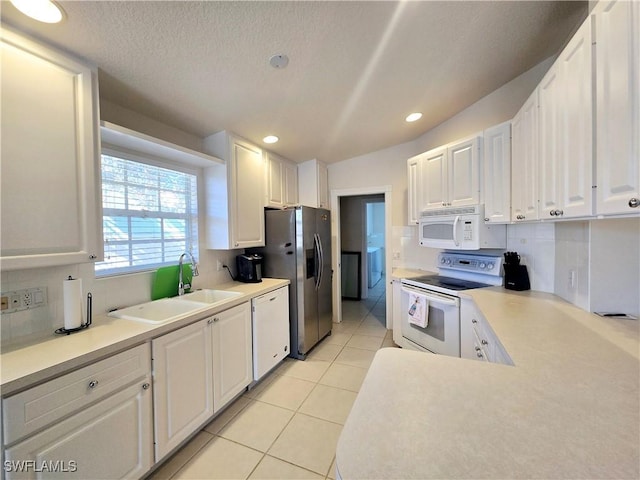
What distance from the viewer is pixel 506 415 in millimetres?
695

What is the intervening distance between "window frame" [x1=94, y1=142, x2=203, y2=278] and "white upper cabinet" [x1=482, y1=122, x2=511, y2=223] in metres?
2.68

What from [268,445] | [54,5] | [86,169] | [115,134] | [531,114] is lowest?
[268,445]

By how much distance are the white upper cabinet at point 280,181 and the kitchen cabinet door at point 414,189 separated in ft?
5.12

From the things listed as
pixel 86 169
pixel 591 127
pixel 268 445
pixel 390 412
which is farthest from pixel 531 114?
pixel 268 445

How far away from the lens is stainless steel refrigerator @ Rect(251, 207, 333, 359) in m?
2.81

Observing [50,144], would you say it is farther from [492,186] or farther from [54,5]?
[492,186]

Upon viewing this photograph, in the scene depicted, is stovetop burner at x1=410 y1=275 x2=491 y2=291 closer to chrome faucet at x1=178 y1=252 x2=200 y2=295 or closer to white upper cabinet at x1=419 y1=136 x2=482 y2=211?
white upper cabinet at x1=419 y1=136 x2=482 y2=211

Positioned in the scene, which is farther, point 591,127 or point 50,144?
point 50,144

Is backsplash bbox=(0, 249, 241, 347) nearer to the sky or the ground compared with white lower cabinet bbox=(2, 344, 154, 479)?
nearer to the sky

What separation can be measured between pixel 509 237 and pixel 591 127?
1.47 m

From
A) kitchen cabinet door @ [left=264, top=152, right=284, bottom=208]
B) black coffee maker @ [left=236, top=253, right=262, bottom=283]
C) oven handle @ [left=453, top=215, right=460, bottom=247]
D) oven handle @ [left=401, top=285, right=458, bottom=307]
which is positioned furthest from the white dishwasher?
oven handle @ [left=453, top=215, right=460, bottom=247]

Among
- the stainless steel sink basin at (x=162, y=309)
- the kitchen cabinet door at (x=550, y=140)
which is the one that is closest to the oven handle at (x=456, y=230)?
the kitchen cabinet door at (x=550, y=140)

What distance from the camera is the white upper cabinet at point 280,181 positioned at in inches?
118

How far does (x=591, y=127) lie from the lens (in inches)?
41.3
